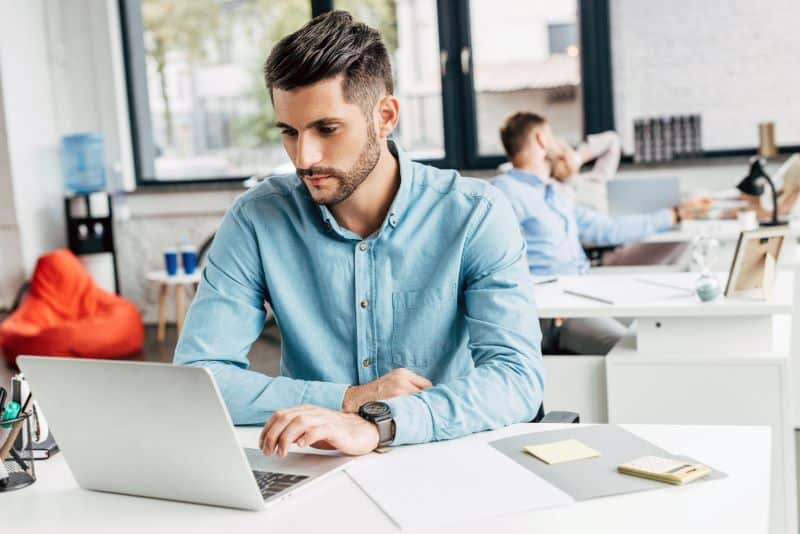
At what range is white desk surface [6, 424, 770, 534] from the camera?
1216 mm

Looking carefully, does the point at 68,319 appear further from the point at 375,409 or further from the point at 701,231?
the point at 375,409

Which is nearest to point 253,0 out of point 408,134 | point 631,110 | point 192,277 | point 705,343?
point 408,134

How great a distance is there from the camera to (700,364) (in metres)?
2.85

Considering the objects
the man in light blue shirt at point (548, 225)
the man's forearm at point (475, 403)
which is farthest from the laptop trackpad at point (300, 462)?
the man in light blue shirt at point (548, 225)

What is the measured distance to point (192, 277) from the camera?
641 centimetres

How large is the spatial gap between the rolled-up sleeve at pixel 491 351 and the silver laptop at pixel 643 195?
3.91 metres

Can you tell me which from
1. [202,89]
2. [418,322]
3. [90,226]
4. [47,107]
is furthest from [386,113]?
[202,89]

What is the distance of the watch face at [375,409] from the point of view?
5.04 feet

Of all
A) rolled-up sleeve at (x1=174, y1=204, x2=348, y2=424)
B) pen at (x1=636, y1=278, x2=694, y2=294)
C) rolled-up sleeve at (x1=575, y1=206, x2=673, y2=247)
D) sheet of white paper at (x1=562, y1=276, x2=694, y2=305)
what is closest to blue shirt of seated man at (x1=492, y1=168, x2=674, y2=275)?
rolled-up sleeve at (x1=575, y1=206, x2=673, y2=247)

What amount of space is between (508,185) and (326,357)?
209cm

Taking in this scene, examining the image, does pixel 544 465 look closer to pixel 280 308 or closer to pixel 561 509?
pixel 561 509

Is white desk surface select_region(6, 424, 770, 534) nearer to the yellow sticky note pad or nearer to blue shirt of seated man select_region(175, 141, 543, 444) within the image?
the yellow sticky note pad

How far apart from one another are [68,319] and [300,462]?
5.23m

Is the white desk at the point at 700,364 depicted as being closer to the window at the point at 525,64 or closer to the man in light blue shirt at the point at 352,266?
the man in light blue shirt at the point at 352,266
